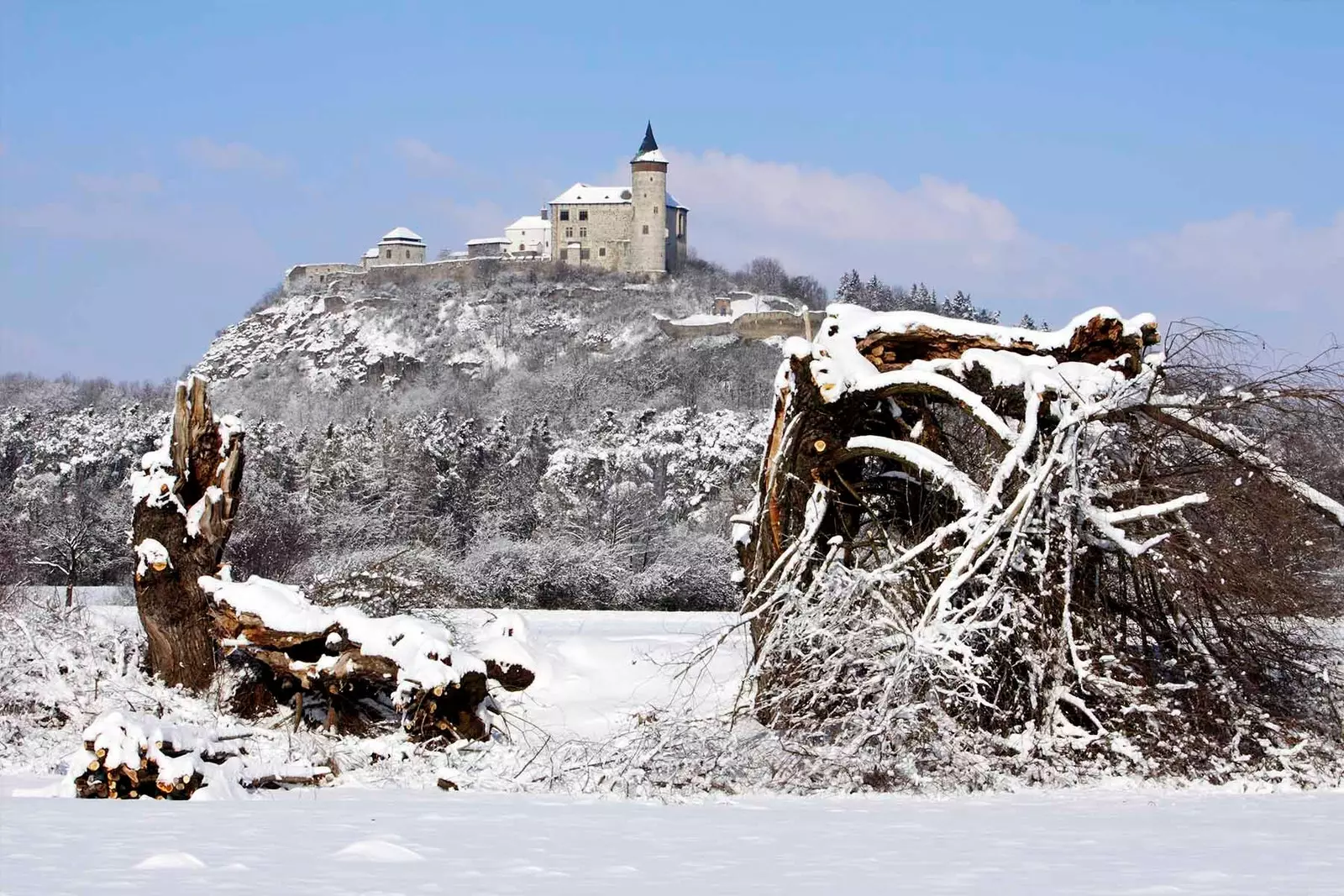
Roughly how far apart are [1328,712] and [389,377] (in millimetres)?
140706

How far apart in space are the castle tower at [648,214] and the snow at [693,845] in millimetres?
157157

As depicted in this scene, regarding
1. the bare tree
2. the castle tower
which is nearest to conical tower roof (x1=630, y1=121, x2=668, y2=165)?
the castle tower

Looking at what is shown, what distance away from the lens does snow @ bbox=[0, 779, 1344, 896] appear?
6.05 metres

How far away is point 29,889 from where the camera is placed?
5637 millimetres

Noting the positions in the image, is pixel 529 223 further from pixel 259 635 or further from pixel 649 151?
pixel 259 635

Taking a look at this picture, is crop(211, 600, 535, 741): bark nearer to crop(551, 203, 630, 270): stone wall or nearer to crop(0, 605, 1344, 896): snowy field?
crop(0, 605, 1344, 896): snowy field

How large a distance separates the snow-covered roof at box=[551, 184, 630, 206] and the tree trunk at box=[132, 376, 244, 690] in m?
156

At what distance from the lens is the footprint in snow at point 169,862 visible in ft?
20.3

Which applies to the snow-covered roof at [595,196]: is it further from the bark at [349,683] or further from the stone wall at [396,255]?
the bark at [349,683]

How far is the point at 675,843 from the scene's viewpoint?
7379 mm

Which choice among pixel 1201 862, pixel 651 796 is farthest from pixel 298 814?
pixel 1201 862

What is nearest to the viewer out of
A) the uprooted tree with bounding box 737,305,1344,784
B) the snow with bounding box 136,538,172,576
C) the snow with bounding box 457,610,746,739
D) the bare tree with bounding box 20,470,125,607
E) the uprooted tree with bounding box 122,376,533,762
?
the uprooted tree with bounding box 737,305,1344,784

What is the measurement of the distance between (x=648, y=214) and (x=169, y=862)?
16181cm

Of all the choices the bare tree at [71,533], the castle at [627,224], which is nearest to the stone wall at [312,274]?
the castle at [627,224]
